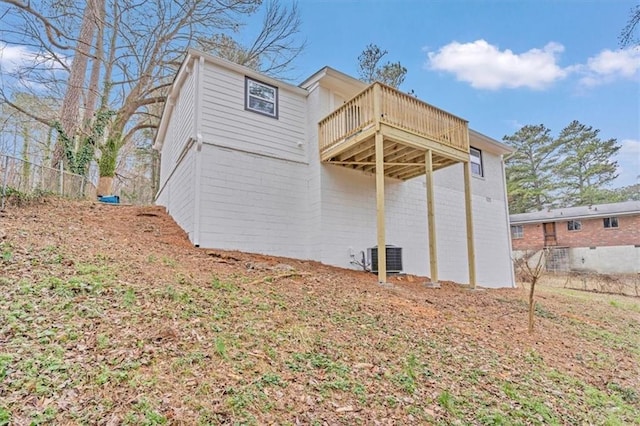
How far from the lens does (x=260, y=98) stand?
9.30m

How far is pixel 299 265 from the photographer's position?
26.7 ft

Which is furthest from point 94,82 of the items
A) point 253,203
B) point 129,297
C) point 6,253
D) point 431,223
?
point 431,223

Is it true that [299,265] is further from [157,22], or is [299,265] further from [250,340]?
[157,22]

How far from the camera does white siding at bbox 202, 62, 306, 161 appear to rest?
27.5ft

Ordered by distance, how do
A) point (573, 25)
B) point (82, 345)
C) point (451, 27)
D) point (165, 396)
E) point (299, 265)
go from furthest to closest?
point (451, 27) → point (573, 25) → point (299, 265) → point (82, 345) → point (165, 396)

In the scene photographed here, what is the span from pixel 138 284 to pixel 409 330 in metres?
3.83

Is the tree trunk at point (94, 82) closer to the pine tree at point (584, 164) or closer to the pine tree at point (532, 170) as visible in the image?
Result: the pine tree at point (532, 170)

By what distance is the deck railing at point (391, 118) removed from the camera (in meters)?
8.05

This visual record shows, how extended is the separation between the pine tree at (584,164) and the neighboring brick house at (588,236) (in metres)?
6.66

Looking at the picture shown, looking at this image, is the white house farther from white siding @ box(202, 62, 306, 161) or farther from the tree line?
the tree line

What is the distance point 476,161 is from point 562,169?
2177cm

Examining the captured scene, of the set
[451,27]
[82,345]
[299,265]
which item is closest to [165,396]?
[82,345]

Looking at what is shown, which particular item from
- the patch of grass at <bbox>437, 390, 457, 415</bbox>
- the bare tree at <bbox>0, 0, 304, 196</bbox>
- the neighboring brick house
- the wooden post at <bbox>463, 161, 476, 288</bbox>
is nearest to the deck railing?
the wooden post at <bbox>463, 161, 476, 288</bbox>

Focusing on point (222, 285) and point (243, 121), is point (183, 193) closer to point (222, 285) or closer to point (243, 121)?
point (243, 121)
